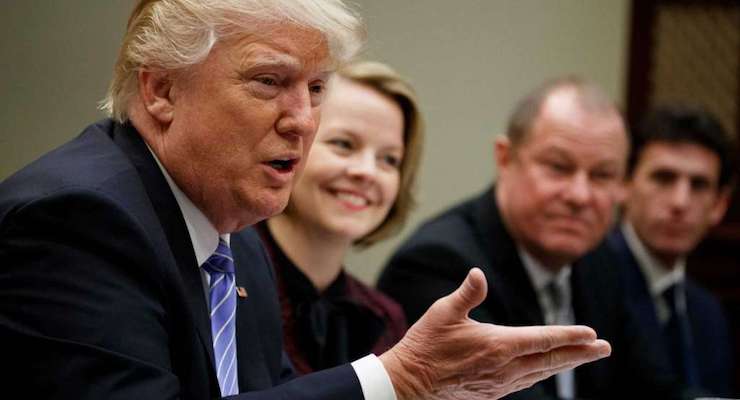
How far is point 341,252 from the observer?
2.28 metres

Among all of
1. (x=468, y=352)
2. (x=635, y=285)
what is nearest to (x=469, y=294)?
(x=468, y=352)

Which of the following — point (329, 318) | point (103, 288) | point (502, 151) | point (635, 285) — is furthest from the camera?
point (635, 285)

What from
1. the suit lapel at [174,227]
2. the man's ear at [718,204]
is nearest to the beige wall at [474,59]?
the man's ear at [718,204]

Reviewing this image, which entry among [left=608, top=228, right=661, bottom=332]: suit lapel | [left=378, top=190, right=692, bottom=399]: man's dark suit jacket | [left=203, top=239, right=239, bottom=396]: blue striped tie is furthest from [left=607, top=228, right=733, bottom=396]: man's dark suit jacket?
[left=203, top=239, right=239, bottom=396]: blue striped tie

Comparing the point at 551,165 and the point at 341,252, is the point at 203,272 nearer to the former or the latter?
the point at 341,252

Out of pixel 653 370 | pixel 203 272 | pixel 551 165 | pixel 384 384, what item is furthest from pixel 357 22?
pixel 653 370

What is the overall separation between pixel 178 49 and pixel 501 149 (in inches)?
63.7

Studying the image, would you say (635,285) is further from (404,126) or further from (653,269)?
(404,126)

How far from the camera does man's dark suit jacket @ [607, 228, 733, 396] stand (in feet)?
10.4

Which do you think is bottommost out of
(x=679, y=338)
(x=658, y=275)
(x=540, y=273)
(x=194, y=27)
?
(x=679, y=338)

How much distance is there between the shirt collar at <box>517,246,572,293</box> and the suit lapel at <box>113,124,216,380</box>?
1.39 metres

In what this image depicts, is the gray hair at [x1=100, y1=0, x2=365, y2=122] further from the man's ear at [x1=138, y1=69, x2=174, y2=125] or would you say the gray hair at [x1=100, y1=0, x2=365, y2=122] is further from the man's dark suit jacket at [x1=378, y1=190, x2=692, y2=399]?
the man's dark suit jacket at [x1=378, y1=190, x2=692, y2=399]

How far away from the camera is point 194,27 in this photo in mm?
1380

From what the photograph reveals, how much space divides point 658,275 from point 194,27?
91.7 inches
